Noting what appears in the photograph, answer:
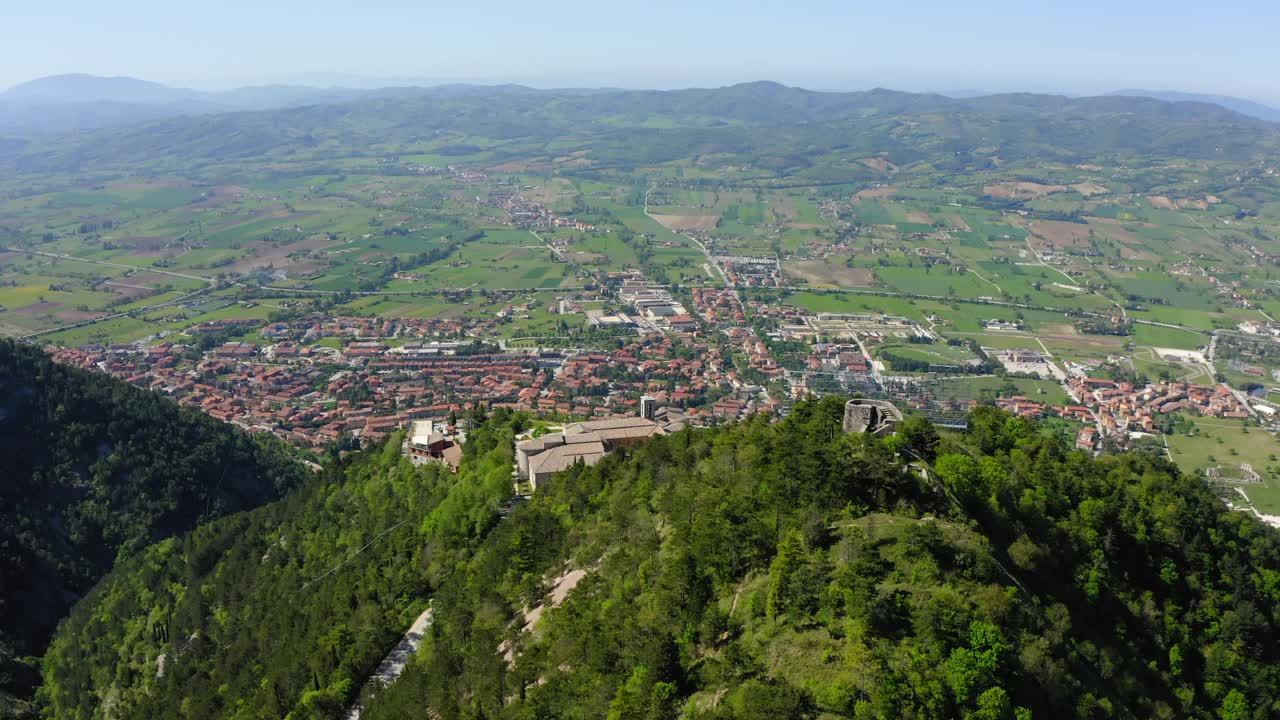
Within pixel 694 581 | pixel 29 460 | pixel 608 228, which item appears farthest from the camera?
pixel 608 228

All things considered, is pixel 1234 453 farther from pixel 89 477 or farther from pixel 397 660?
pixel 89 477

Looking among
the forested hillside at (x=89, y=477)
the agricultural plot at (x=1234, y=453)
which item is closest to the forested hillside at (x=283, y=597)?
the forested hillside at (x=89, y=477)

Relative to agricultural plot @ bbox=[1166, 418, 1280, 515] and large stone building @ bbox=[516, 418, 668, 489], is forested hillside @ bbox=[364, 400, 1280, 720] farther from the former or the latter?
agricultural plot @ bbox=[1166, 418, 1280, 515]

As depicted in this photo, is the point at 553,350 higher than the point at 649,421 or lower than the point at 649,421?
lower

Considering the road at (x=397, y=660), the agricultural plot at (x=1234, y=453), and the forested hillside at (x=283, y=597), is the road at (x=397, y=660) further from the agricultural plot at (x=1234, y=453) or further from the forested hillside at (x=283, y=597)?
the agricultural plot at (x=1234, y=453)

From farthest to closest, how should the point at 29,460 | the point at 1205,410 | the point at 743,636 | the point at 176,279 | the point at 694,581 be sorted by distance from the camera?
the point at 176,279 < the point at 1205,410 < the point at 29,460 < the point at 694,581 < the point at 743,636

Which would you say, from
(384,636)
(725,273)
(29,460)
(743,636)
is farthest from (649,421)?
(725,273)

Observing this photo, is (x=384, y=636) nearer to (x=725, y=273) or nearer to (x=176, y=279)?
(x=725, y=273)
